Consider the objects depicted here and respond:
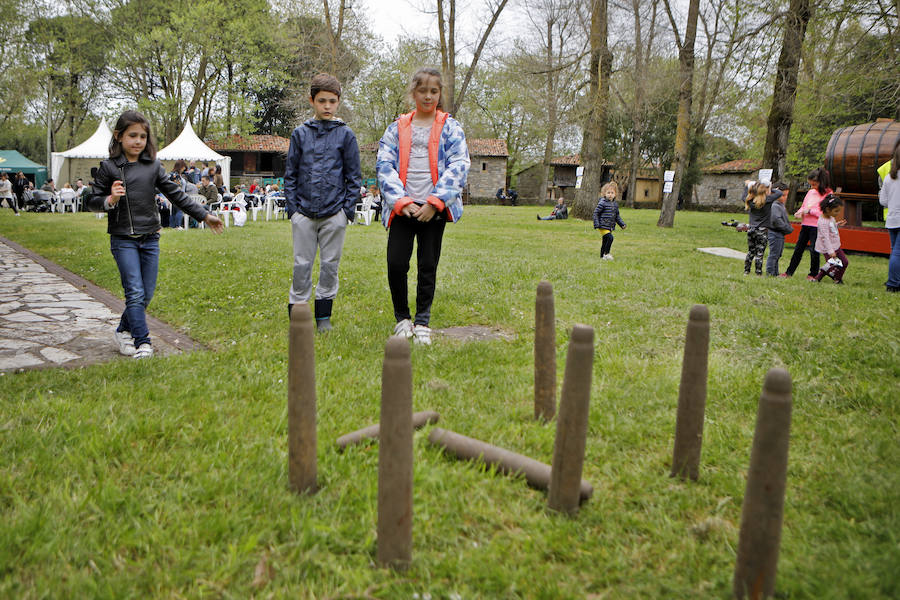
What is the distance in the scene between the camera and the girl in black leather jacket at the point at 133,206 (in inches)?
173

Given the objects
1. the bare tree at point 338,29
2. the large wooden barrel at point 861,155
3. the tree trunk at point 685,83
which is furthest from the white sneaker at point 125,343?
the bare tree at point 338,29

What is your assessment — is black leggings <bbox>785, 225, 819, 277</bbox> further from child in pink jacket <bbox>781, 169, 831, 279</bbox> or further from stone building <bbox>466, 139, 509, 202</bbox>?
stone building <bbox>466, 139, 509, 202</bbox>

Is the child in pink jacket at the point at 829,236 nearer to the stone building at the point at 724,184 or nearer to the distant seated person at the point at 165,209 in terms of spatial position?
the distant seated person at the point at 165,209

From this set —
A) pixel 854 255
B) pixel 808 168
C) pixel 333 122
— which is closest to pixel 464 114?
pixel 808 168

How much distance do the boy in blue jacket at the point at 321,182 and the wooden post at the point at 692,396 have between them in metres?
3.00

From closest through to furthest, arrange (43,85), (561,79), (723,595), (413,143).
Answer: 1. (723,595)
2. (413,143)
3. (561,79)
4. (43,85)

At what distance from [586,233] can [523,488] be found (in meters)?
15.7

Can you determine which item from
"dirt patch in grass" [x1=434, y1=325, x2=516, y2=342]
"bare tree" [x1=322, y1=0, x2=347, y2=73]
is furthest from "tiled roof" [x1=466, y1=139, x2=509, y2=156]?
"dirt patch in grass" [x1=434, y1=325, x2=516, y2=342]

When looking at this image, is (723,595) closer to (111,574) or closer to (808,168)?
(111,574)

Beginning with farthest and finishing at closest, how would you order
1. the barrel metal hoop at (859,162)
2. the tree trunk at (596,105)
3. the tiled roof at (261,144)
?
the tiled roof at (261,144), the tree trunk at (596,105), the barrel metal hoop at (859,162)

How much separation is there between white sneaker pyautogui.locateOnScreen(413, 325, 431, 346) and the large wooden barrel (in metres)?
13.8

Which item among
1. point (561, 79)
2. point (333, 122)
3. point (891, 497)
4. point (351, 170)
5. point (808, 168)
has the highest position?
point (561, 79)

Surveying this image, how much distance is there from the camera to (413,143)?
475 centimetres

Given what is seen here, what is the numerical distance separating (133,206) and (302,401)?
291 centimetres
